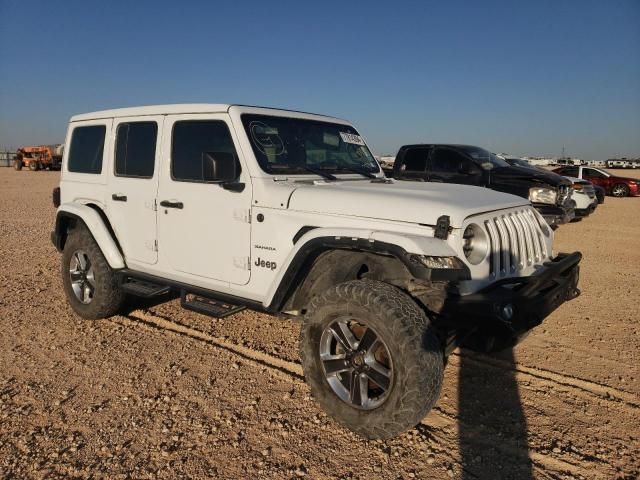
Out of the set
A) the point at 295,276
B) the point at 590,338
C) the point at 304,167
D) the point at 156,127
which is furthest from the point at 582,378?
the point at 156,127

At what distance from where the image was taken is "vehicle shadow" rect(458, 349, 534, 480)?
2773 mm

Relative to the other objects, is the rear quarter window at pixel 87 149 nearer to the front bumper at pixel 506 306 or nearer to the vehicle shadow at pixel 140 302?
the vehicle shadow at pixel 140 302

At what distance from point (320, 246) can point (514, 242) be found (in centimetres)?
136

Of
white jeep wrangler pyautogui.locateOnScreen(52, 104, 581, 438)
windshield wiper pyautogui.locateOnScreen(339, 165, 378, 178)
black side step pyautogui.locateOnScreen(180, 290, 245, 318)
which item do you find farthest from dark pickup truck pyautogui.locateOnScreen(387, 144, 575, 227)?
black side step pyautogui.locateOnScreen(180, 290, 245, 318)

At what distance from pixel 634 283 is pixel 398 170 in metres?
5.06

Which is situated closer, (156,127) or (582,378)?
(582,378)

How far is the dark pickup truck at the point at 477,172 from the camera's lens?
9.38m

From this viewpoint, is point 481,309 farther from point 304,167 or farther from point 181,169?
point 181,169

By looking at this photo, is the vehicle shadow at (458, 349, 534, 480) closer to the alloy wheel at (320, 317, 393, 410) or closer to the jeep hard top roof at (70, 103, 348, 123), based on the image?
the alloy wheel at (320, 317, 393, 410)

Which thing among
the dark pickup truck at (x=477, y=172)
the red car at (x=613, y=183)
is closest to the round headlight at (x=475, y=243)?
the dark pickup truck at (x=477, y=172)

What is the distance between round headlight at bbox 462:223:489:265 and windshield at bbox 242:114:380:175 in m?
1.40

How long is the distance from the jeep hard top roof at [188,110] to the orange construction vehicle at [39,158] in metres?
41.9

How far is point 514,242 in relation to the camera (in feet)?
11.2

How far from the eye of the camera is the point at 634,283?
669 centimetres
